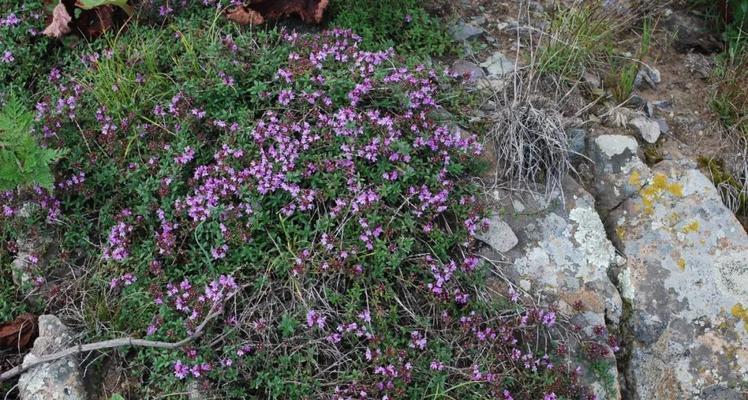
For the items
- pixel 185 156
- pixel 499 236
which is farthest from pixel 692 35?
pixel 185 156

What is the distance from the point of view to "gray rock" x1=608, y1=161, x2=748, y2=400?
3.89 metres

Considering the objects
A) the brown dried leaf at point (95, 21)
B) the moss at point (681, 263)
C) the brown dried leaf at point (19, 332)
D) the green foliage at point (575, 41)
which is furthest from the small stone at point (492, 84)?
the brown dried leaf at point (19, 332)

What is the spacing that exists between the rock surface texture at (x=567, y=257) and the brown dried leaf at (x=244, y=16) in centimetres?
189

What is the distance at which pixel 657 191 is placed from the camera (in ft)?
14.3

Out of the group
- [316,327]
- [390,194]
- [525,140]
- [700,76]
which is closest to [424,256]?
[390,194]

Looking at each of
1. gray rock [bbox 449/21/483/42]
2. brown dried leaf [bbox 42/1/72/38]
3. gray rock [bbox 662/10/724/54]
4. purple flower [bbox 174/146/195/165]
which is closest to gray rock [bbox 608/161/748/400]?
gray rock [bbox 662/10/724/54]

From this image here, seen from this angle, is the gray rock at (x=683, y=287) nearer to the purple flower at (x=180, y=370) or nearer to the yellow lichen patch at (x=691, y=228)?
the yellow lichen patch at (x=691, y=228)

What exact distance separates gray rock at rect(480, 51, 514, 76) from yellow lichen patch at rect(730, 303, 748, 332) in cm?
191

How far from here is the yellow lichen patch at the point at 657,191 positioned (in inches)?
170

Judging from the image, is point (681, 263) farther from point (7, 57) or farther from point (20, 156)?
point (7, 57)

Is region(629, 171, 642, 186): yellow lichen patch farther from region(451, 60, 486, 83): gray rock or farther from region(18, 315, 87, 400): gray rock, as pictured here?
region(18, 315, 87, 400): gray rock

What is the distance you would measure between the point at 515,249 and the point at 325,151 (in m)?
1.17

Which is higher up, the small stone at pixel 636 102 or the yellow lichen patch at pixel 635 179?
the small stone at pixel 636 102

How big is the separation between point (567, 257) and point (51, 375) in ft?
8.87
